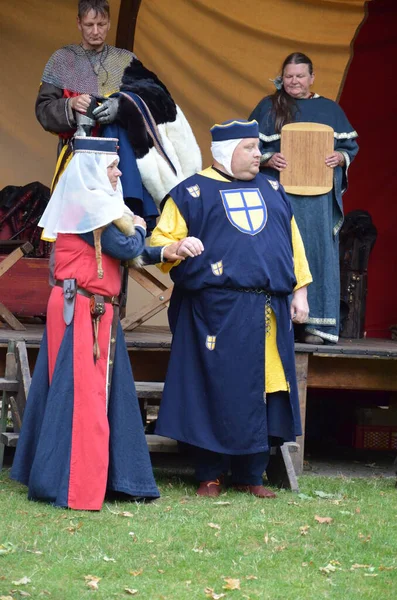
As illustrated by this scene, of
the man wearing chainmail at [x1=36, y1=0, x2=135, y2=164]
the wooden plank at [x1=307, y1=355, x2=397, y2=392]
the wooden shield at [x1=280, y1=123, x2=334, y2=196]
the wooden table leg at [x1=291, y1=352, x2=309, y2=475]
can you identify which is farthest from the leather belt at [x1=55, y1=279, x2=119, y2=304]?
the wooden shield at [x1=280, y1=123, x2=334, y2=196]

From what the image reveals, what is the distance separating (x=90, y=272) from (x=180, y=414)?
2.83 feet

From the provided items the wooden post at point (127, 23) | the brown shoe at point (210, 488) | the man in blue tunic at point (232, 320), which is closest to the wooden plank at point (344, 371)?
the man in blue tunic at point (232, 320)

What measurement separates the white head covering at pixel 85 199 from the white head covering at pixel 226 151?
60cm

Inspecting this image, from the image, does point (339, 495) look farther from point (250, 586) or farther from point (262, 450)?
point (250, 586)

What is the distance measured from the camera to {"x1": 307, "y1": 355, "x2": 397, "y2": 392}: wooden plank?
689 centimetres

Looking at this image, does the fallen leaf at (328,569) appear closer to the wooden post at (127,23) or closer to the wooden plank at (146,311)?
the wooden plank at (146,311)

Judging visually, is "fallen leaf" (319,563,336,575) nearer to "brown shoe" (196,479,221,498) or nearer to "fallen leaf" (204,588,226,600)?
"fallen leaf" (204,588,226,600)

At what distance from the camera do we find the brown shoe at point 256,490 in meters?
5.90

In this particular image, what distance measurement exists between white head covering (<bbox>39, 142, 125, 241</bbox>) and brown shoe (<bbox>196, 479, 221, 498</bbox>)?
1409mm

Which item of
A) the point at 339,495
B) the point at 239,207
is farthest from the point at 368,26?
the point at 339,495

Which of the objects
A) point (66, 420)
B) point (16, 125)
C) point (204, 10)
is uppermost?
point (204, 10)

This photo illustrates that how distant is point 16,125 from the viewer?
331 inches

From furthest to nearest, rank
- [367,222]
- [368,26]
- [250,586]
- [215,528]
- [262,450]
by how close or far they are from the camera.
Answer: [368,26]
[367,222]
[262,450]
[215,528]
[250,586]

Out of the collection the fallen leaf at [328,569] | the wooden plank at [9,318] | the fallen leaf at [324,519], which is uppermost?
the wooden plank at [9,318]
